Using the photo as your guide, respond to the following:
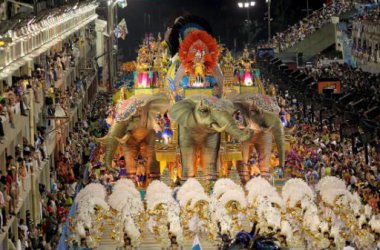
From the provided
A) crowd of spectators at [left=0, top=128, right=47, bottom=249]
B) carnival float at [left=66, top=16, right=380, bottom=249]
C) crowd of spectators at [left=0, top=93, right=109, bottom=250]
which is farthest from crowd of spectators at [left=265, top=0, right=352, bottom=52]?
crowd of spectators at [left=0, top=128, right=47, bottom=249]

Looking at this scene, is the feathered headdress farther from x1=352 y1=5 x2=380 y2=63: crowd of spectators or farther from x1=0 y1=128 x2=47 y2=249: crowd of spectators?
x1=352 y1=5 x2=380 y2=63: crowd of spectators

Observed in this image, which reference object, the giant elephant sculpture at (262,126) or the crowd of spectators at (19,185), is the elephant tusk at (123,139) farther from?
the crowd of spectators at (19,185)

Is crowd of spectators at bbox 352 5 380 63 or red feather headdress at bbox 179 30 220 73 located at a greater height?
crowd of spectators at bbox 352 5 380 63

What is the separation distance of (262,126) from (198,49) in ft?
9.16

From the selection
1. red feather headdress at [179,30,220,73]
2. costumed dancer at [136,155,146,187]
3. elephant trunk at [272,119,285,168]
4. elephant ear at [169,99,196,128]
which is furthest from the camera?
costumed dancer at [136,155,146,187]

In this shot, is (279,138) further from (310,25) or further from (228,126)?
(310,25)

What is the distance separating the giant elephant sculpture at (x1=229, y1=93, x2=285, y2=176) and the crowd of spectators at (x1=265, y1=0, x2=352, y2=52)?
44.6 meters

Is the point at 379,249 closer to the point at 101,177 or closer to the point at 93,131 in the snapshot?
the point at 101,177

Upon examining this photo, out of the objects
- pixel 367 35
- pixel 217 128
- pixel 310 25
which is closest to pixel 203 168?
pixel 217 128

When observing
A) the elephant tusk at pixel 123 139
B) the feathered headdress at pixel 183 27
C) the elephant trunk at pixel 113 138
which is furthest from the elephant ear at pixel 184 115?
the feathered headdress at pixel 183 27

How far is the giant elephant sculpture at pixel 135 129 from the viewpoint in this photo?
148 ft

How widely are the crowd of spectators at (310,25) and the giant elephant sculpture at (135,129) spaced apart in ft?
145

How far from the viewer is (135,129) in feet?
149

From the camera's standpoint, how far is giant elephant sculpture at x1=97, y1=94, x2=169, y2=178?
45094 millimetres
